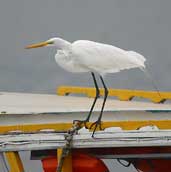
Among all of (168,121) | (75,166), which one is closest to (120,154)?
(75,166)

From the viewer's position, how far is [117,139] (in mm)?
4285

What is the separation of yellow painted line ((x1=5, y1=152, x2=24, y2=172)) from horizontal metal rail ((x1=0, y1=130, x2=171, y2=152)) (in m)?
0.20

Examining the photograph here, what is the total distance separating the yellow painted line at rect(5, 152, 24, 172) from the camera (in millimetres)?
4652

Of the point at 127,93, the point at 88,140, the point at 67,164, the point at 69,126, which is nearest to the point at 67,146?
the point at 88,140

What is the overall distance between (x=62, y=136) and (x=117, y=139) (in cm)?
29

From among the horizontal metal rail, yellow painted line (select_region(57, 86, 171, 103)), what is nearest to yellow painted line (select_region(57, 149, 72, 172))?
the horizontal metal rail

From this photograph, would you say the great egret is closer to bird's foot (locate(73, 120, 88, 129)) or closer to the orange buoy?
bird's foot (locate(73, 120, 88, 129))

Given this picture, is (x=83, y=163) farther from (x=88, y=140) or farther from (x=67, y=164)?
(x=88, y=140)

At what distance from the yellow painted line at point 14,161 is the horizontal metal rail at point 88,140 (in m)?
0.20

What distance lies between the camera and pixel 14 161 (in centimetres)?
469

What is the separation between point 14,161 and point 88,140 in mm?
567

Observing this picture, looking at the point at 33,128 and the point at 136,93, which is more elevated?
the point at 136,93

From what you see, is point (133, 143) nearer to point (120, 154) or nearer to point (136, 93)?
point (120, 154)

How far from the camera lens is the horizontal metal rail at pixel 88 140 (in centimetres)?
427
